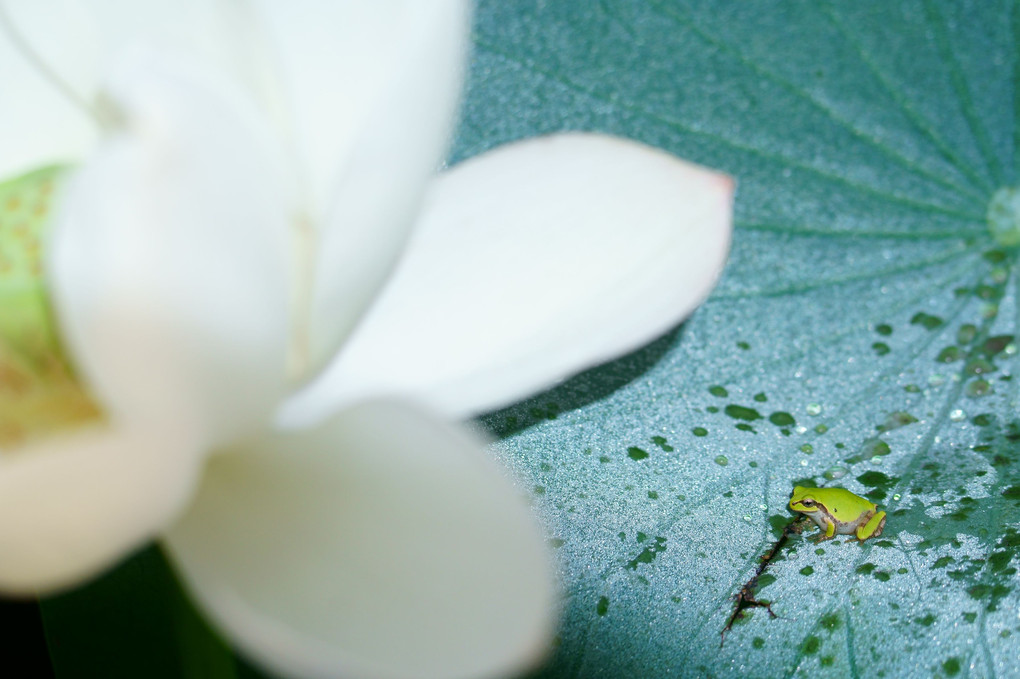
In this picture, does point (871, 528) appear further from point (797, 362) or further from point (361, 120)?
point (361, 120)

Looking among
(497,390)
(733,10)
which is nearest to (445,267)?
(497,390)

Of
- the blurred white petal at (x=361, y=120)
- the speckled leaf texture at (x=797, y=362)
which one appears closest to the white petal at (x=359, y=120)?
the blurred white petal at (x=361, y=120)

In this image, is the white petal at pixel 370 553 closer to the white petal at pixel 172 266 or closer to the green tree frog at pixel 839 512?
the white petal at pixel 172 266

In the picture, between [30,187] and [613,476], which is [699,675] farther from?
[30,187]

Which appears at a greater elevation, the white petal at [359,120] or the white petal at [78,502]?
the white petal at [359,120]

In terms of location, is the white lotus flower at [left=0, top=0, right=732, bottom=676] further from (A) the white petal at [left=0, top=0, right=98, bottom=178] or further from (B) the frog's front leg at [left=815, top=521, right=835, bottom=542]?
(B) the frog's front leg at [left=815, top=521, right=835, bottom=542]

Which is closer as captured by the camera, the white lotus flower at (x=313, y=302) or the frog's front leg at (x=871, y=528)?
the white lotus flower at (x=313, y=302)

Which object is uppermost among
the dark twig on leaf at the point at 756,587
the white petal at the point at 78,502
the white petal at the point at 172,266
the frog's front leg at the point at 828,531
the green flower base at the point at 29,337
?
the white petal at the point at 172,266
